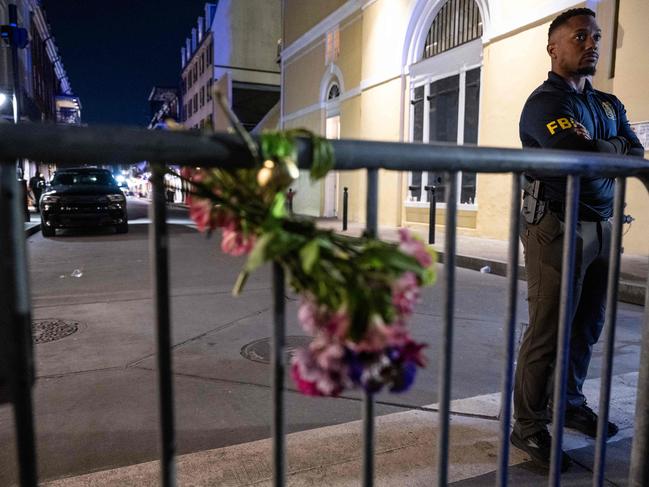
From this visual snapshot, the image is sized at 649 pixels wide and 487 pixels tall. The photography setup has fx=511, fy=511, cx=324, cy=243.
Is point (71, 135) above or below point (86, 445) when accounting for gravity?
above

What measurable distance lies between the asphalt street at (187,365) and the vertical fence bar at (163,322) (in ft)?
5.53

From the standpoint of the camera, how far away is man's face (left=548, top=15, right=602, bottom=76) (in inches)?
103

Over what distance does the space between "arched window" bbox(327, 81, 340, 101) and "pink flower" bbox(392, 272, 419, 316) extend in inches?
748

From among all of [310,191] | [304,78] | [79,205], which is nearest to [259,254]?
[79,205]

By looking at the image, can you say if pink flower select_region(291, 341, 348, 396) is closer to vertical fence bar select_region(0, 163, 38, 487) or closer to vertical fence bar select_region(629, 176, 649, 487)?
vertical fence bar select_region(0, 163, 38, 487)

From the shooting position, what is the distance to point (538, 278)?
254 cm

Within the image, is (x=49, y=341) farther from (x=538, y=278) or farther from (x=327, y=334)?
(x=327, y=334)

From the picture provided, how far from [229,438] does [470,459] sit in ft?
4.26

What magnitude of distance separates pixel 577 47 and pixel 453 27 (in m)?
11.6

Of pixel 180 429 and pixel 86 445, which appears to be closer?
pixel 86 445

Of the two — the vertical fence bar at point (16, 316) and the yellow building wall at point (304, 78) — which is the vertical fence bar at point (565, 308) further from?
the yellow building wall at point (304, 78)

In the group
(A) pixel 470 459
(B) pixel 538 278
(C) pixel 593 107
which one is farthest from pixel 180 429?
(C) pixel 593 107

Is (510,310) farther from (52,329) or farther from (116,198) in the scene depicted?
(116,198)

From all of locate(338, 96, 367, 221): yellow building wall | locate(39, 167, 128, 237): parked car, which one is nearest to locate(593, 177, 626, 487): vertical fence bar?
locate(39, 167, 128, 237): parked car
